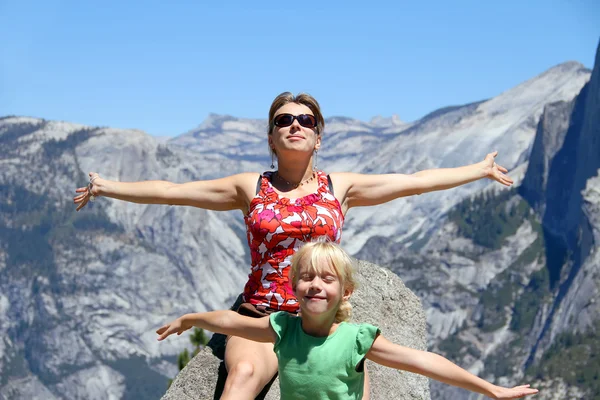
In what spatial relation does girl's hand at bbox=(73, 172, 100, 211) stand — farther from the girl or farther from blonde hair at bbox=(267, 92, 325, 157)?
the girl

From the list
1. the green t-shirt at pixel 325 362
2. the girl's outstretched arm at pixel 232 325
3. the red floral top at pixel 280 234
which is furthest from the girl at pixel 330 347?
the red floral top at pixel 280 234

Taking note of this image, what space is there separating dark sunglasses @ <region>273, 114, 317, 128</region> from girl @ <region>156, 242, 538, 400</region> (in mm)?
2403

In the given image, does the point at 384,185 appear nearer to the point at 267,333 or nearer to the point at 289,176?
the point at 289,176

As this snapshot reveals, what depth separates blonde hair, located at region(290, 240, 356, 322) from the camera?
8430 mm

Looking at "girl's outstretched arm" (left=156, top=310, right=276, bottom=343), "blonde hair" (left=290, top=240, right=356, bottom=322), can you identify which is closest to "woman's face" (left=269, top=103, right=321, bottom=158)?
"blonde hair" (left=290, top=240, right=356, bottom=322)

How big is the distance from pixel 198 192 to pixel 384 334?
13.2ft

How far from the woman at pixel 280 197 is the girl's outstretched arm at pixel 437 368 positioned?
1706 mm

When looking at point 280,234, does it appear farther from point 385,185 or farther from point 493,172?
point 493,172

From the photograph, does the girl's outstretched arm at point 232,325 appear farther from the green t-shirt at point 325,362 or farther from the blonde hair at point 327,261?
the blonde hair at point 327,261

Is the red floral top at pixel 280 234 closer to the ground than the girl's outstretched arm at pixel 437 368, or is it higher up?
higher up

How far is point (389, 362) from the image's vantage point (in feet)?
27.9

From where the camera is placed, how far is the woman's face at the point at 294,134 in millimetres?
10688

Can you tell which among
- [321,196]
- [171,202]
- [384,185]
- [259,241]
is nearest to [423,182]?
[384,185]

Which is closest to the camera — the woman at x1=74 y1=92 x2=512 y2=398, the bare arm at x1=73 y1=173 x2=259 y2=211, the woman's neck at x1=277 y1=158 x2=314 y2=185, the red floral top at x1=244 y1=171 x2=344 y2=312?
the woman at x1=74 y1=92 x2=512 y2=398
